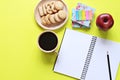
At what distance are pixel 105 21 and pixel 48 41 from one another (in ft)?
0.66

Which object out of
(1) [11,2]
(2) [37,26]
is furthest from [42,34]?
(1) [11,2]

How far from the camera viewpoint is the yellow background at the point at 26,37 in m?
1.03

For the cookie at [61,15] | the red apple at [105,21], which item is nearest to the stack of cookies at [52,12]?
the cookie at [61,15]

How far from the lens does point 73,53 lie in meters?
1.03

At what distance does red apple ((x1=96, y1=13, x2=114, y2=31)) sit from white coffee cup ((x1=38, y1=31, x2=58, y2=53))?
154 mm

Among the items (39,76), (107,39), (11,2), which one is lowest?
(39,76)

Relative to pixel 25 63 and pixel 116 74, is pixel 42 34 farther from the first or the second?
pixel 116 74

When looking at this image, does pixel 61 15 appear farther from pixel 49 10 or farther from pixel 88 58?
pixel 88 58

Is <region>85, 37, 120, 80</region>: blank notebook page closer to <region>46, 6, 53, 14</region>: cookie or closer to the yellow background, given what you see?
the yellow background

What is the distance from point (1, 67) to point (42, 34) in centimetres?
19

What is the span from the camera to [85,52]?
1025 millimetres

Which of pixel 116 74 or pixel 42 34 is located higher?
pixel 42 34

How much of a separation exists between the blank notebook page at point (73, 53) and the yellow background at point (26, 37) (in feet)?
0.06

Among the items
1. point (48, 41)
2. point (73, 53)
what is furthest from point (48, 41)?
point (73, 53)
